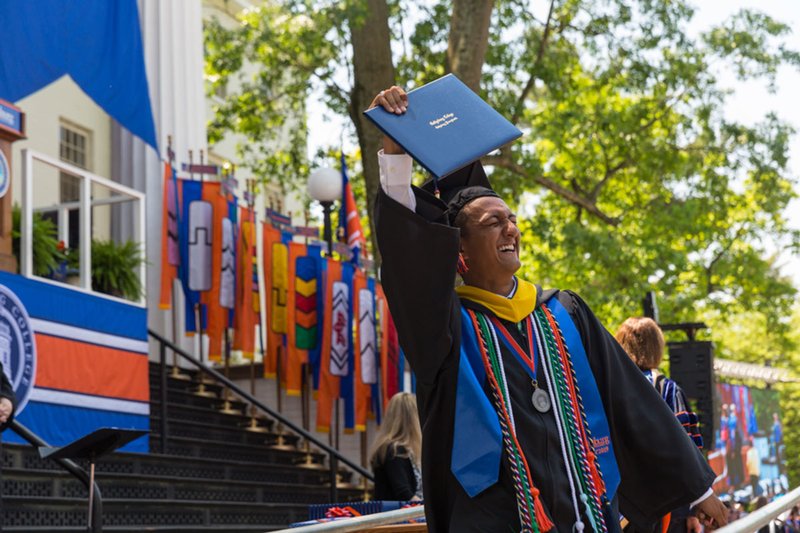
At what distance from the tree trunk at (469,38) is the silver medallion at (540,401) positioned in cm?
1156

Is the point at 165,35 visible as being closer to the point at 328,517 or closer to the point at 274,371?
the point at 274,371

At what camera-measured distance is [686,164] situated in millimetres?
20641

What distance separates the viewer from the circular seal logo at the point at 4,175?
9.75 metres

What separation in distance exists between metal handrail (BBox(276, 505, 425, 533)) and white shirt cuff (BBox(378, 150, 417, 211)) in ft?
4.12

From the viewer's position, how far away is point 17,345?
1022cm

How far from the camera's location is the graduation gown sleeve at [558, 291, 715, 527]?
3766mm

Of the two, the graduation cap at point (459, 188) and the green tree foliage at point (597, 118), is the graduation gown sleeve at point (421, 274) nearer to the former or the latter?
the graduation cap at point (459, 188)

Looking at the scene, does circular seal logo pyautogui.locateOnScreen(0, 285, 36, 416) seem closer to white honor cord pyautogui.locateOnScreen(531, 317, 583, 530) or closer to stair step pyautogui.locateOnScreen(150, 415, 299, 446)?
stair step pyautogui.locateOnScreen(150, 415, 299, 446)

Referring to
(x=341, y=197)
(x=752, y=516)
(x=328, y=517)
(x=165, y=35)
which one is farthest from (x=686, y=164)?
(x=752, y=516)

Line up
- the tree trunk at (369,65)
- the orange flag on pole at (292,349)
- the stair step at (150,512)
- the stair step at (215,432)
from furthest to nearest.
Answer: the tree trunk at (369,65) < the orange flag on pole at (292,349) < the stair step at (215,432) < the stair step at (150,512)

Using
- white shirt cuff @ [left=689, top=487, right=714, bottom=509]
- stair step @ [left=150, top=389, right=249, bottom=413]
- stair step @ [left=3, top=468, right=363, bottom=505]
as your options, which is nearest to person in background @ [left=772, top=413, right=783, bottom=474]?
stair step @ [left=150, top=389, right=249, bottom=413]

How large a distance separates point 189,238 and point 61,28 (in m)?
3.99

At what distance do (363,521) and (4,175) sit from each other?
19.8ft

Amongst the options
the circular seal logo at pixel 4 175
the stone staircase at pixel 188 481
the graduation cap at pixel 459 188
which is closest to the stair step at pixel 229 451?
the stone staircase at pixel 188 481
